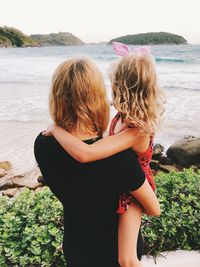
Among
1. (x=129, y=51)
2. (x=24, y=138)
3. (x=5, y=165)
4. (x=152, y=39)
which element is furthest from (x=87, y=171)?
(x=152, y=39)

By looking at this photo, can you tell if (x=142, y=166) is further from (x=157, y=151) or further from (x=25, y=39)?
(x=25, y=39)

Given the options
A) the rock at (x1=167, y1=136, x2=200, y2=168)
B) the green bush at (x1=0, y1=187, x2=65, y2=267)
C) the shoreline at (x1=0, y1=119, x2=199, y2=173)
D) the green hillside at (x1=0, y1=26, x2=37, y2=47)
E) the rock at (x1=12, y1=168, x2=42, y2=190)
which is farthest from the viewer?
the green hillside at (x1=0, y1=26, x2=37, y2=47)

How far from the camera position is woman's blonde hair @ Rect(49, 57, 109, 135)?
66.9 inches

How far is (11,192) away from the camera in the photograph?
695 centimetres

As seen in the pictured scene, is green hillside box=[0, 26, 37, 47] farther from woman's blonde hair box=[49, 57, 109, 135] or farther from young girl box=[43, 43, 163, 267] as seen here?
woman's blonde hair box=[49, 57, 109, 135]

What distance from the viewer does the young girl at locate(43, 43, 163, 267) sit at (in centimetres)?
179

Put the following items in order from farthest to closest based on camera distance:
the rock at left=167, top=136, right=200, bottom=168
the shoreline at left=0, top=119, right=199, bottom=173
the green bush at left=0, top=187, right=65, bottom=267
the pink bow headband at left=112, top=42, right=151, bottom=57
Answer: the shoreline at left=0, top=119, right=199, bottom=173, the rock at left=167, top=136, right=200, bottom=168, the green bush at left=0, top=187, right=65, bottom=267, the pink bow headband at left=112, top=42, right=151, bottom=57

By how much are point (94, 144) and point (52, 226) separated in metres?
1.54

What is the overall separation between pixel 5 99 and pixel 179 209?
570 inches

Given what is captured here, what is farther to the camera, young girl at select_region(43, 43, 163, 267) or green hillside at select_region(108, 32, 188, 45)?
green hillside at select_region(108, 32, 188, 45)

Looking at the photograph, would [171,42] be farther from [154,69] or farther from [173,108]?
[154,69]

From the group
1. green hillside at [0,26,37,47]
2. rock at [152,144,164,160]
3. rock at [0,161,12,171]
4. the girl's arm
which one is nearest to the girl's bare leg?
the girl's arm

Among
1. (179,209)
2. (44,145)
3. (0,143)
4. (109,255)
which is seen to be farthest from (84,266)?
(0,143)

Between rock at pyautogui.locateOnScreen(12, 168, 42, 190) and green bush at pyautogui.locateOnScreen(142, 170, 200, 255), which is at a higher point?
green bush at pyautogui.locateOnScreen(142, 170, 200, 255)
